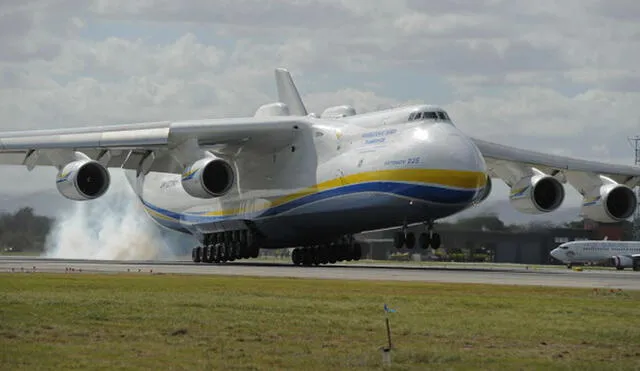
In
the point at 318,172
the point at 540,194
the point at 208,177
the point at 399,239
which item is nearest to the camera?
the point at 399,239

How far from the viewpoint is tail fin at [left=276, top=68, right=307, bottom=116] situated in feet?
159

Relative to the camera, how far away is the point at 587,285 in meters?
27.4

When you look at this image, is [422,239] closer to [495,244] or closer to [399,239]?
[399,239]

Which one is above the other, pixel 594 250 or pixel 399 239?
pixel 594 250

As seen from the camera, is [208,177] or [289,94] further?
[289,94]

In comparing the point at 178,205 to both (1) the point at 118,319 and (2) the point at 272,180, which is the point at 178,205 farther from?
(1) the point at 118,319

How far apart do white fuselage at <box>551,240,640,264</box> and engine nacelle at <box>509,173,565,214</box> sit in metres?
21.2

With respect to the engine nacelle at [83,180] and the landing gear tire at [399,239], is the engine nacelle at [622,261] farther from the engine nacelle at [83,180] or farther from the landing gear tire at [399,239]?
the engine nacelle at [83,180]

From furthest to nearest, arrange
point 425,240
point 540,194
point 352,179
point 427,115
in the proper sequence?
point 540,194 < point 352,179 < point 427,115 < point 425,240

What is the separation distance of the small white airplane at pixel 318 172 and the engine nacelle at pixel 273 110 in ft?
0.17

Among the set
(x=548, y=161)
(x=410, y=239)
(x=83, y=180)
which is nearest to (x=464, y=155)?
(x=410, y=239)

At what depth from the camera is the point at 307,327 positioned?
16453mm

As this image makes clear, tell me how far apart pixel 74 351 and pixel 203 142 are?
2811 centimetres

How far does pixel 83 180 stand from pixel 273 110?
29.0 ft
